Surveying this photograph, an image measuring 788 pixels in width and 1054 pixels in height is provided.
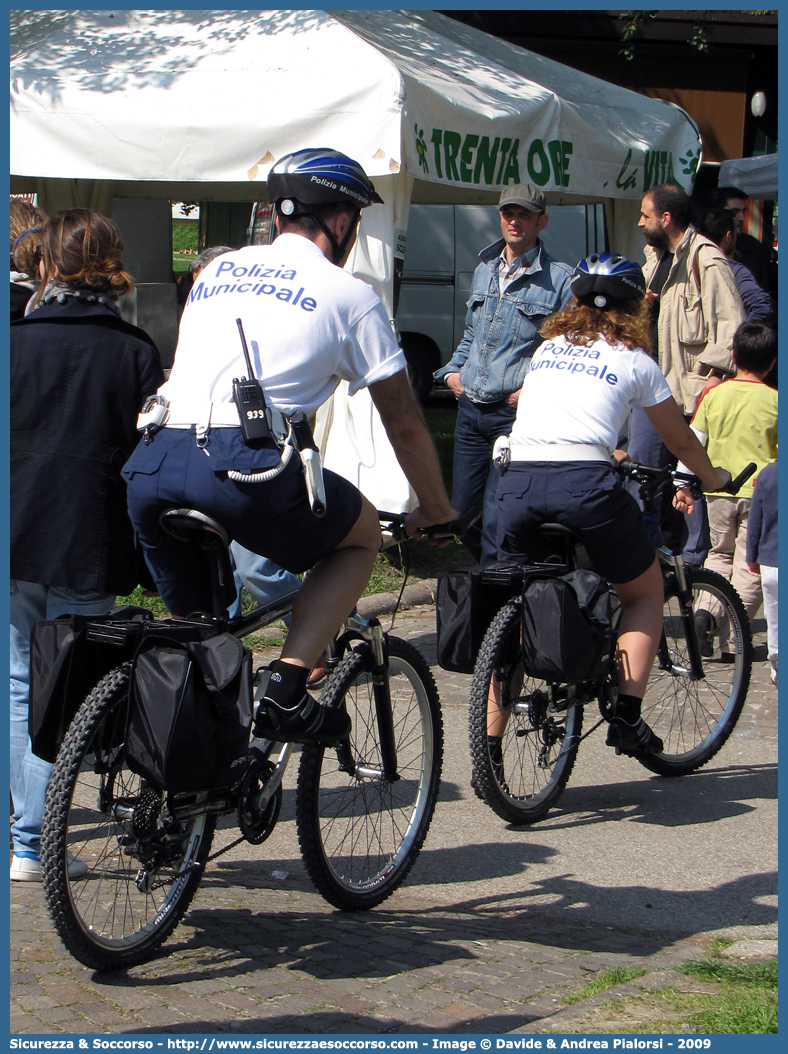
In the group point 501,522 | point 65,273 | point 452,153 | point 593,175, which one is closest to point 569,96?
point 593,175

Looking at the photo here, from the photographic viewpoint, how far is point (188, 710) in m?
3.02

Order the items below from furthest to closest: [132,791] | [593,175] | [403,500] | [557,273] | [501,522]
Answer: [593,175] → [403,500] → [557,273] → [501,522] → [132,791]

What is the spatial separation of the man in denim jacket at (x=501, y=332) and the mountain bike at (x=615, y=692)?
4.56 feet

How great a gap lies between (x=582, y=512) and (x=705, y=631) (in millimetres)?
1332

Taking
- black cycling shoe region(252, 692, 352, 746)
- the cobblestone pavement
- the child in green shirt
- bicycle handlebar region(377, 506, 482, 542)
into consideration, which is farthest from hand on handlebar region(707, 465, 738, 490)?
black cycling shoe region(252, 692, 352, 746)

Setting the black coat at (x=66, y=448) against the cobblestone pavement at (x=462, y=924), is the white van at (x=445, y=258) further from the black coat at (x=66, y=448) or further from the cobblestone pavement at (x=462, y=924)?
the black coat at (x=66, y=448)

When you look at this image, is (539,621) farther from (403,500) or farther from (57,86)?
(57,86)

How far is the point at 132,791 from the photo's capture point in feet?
11.0

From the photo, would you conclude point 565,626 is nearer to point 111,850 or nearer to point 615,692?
point 615,692

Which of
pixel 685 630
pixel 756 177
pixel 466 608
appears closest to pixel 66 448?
pixel 466 608

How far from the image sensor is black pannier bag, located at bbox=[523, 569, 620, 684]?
4.32m

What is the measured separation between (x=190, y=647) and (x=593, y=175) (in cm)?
661

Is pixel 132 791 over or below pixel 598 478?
below

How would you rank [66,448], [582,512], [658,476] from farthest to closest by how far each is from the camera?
[658,476] → [582,512] → [66,448]
